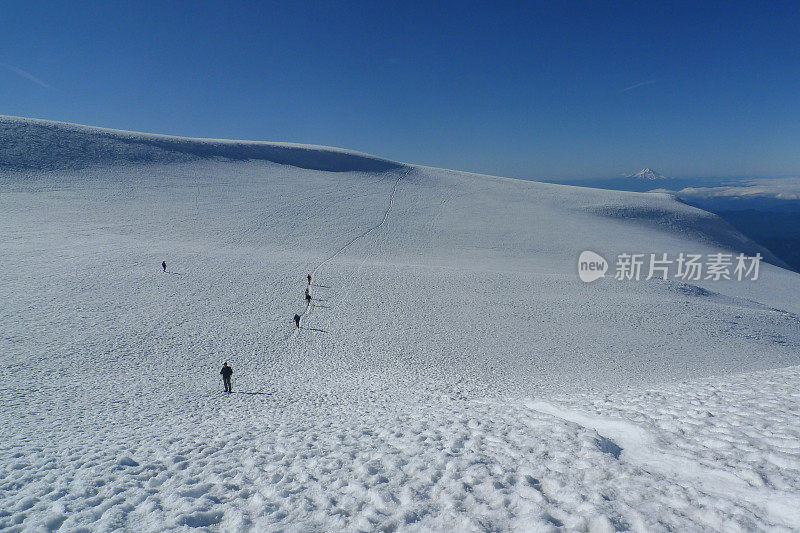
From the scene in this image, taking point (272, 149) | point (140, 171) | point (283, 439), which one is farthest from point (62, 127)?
point (283, 439)

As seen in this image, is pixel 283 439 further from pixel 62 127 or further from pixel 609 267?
pixel 62 127

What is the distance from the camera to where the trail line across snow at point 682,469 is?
4.10m

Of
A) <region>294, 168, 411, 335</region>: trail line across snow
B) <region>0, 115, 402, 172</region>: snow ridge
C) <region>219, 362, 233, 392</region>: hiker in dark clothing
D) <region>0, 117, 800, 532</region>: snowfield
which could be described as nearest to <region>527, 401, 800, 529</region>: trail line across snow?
<region>0, 117, 800, 532</region>: snowfield

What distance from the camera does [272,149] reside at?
7681 cm

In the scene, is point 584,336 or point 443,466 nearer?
point 443,466

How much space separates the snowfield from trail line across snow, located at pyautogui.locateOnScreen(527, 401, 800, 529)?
35mm

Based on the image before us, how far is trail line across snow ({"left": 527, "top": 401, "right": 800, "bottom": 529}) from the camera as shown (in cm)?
410

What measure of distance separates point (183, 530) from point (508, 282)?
2690cm

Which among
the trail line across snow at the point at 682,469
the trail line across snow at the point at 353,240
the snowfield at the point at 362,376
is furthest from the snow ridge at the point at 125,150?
the trail line across snow at the point at 682,469

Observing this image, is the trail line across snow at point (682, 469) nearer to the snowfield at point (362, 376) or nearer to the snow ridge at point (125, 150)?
the snowfield at point (362, 376)

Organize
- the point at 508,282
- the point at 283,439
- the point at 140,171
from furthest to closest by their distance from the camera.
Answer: the point at 140,171 → the point at 508,282 → the point at 283,439

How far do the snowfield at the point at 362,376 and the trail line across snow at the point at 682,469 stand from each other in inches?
1.4

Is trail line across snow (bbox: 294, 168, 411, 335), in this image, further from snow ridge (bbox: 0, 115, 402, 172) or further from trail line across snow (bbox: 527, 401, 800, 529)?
snow ridge (bbox: 0, 115, 402, 172)

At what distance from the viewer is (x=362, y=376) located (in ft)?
48.6
